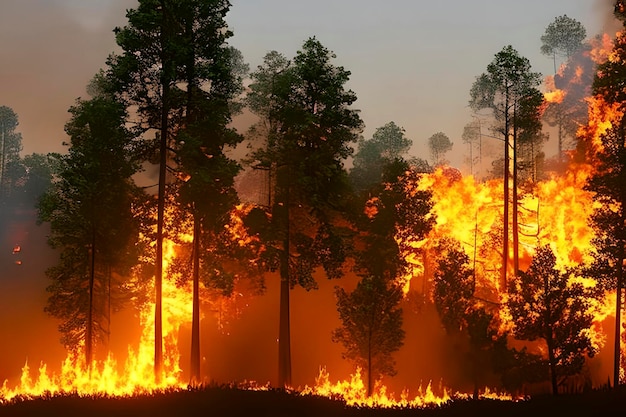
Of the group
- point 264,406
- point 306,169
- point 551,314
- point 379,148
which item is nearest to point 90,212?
point 306,169

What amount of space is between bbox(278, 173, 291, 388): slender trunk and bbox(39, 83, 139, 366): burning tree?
6.55m

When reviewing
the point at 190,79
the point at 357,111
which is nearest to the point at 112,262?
the point at 190,79

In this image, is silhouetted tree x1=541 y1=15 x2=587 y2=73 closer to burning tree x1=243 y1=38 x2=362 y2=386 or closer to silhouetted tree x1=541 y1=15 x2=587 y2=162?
silhouetted tree x1=541 y1=15 x2=587 y2=162

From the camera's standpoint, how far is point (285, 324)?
24953 mm

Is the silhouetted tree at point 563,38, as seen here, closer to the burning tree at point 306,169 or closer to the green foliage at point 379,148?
the green foliage at point 379,148

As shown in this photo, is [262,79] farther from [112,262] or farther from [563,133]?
[563,133]

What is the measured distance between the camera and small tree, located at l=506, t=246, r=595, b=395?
20.7 metres

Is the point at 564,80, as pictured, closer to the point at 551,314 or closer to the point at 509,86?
the point at 509,86

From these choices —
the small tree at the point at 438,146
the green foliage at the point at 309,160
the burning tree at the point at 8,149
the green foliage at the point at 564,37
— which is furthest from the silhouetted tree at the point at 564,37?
the burning tree at the point at 8,149

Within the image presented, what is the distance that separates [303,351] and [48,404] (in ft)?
63.4

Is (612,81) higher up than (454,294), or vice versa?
(612,81)

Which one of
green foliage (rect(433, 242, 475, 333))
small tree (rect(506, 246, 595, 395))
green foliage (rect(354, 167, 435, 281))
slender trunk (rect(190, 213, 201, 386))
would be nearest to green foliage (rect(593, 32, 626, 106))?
small tree (rect(506, 246, 595, 395))

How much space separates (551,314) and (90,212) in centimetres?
1926

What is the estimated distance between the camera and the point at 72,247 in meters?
25.9
